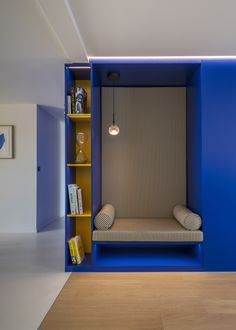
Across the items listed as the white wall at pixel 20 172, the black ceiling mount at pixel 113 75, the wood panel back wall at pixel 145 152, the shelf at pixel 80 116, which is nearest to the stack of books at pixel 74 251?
the wood panel back wall at pixel 145 152

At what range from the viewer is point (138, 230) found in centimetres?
297

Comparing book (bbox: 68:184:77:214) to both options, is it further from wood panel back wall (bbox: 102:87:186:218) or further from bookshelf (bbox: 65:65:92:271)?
wood panel back wall (bbox: 102:87:186:218)

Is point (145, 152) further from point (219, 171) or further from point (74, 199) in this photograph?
point (74, 199)

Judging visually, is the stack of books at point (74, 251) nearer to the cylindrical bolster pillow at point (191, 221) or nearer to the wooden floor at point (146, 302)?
the wooden floor at point (146, 302)

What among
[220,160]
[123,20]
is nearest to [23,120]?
[123,20]

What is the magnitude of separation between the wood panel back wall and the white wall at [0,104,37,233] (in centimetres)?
216

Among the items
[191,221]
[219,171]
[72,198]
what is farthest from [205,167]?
[72,198]

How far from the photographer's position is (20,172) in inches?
209

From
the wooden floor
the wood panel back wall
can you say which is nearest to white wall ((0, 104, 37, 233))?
the wood panel back wall

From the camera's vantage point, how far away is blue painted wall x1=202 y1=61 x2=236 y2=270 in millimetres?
2992

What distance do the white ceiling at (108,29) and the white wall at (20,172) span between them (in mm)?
1867

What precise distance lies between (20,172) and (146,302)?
3.96 m

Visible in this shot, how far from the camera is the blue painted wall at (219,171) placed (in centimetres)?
299

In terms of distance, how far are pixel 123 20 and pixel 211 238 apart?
254 centimetres
